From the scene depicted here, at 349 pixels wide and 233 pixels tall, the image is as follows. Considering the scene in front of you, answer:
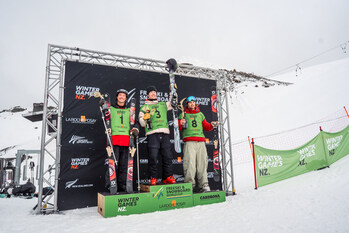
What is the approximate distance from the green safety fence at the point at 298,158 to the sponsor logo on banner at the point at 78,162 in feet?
11.6

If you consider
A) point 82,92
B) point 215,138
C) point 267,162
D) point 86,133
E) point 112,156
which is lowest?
point 267,162

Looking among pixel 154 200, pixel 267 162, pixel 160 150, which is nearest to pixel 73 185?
pixel 154 200

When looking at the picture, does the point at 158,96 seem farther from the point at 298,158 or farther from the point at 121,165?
the point at 298,158

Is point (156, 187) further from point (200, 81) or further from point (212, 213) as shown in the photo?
point (200, 81)

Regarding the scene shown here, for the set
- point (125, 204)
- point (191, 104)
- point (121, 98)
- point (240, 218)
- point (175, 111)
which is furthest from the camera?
point (191, 104)

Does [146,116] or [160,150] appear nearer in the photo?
[146,116]

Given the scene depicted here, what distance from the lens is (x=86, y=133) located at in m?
4.34

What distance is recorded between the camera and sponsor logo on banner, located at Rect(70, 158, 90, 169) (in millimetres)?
4150

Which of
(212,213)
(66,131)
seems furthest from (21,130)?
(212,213)

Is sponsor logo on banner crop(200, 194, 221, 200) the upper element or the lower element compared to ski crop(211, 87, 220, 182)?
lower

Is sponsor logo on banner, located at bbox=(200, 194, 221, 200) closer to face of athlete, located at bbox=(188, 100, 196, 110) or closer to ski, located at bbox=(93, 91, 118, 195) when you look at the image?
ski, located at bbox=(93, 91, 118, 195)

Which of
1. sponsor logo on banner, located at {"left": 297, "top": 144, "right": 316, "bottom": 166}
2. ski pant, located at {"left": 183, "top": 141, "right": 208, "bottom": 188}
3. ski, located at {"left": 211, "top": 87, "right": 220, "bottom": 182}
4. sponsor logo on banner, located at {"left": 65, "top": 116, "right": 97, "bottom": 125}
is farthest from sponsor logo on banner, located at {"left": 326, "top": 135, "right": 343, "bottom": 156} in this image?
sponsor logo on banner, located at {"left": 65, "top": 116, "right": 97, "bottom": 125}

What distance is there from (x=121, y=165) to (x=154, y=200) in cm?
85

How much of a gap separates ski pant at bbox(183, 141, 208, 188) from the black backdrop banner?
72 cm
